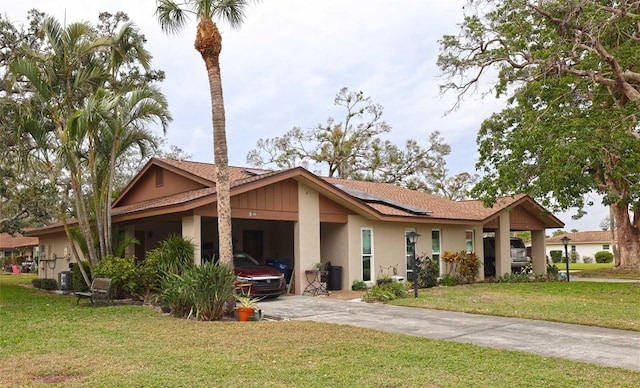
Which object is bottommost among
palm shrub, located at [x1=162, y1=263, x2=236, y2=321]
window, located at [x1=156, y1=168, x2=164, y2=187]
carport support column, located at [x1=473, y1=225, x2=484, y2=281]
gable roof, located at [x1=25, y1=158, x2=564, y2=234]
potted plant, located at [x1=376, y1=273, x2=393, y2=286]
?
potted plant, located at [x1=376, y1=273, x2=393, y2=286]

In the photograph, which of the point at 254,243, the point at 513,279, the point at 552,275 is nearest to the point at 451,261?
the point at 513,279

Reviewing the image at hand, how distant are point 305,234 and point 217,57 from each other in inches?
256

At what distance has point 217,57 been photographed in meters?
12.8

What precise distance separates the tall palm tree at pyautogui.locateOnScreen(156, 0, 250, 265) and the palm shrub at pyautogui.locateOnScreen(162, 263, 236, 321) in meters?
0.77

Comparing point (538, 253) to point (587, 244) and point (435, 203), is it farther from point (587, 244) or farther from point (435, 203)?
point (587, 244)

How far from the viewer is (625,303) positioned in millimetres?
14219

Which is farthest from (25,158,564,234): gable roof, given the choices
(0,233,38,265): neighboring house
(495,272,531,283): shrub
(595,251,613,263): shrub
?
(0,233,38,265): neighboring house

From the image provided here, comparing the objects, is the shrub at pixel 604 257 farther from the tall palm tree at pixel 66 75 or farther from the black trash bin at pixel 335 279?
the tall palm tree at pixel 66 75

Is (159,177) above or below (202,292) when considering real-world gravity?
above

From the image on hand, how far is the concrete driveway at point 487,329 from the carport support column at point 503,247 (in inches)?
445

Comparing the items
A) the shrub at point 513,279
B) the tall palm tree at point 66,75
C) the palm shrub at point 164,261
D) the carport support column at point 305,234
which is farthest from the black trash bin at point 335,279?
the shrub at point 513,279

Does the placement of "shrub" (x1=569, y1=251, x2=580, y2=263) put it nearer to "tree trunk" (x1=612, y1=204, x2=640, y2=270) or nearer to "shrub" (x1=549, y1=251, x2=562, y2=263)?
"shrub" (x1=549, y1=251, x2=562, y2=263)

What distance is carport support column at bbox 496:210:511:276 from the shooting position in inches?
932

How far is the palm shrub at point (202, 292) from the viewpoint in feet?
36.5
